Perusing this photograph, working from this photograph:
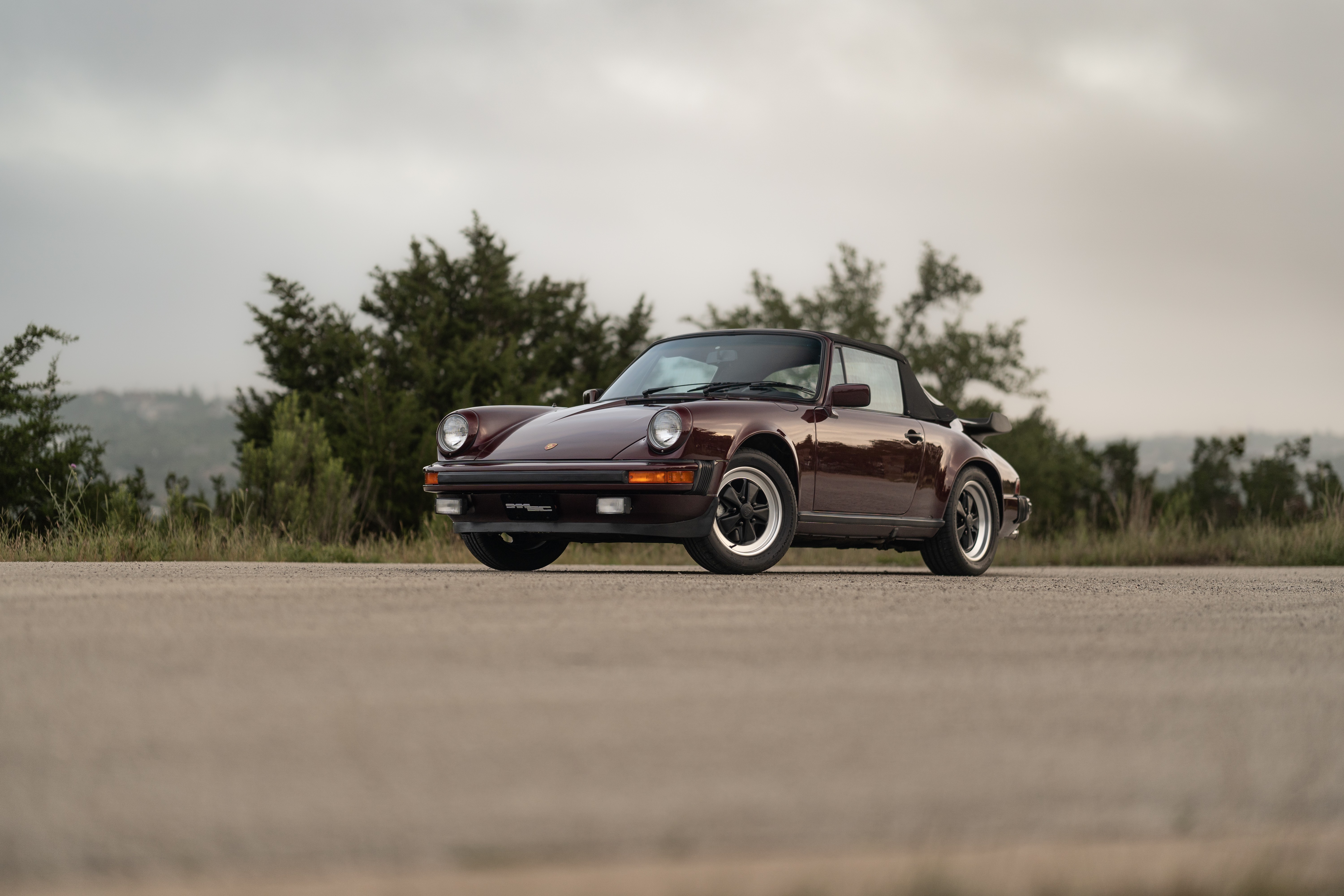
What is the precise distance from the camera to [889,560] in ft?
47.4

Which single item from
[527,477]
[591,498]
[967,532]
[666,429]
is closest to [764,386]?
[666,429]

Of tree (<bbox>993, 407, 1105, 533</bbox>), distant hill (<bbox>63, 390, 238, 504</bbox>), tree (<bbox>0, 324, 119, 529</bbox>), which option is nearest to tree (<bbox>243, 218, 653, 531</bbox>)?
tree (<bbox>0, 324, 119, 529</bbox>)

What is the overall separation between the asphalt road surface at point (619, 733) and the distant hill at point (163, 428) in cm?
8999

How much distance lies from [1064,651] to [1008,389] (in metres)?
52.7

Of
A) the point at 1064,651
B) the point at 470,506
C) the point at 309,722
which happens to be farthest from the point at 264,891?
the point at 470,506

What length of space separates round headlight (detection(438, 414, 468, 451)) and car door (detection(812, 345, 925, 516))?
2.18 meters

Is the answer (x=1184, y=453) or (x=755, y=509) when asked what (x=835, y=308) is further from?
(x=755, y=509)

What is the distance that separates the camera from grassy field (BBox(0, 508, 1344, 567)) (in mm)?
11102

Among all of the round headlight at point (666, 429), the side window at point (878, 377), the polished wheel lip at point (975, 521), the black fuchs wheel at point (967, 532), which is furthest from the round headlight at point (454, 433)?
the polished wheel lip at point (975, 521)

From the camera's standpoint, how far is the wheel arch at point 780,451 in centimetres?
875

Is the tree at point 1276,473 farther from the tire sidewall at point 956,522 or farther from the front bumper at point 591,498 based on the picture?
the front bumper at point 591,498

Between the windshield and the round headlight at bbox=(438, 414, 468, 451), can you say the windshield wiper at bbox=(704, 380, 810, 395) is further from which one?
the round headlight at bbox=(438, 414, 468, 451)

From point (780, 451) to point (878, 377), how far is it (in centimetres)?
157

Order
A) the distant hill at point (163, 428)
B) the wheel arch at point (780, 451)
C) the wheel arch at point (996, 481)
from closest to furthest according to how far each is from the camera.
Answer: the wheel arch at point (780, 451), the wheel arch at point (996, 481), the distant hill at point (163, 428)
